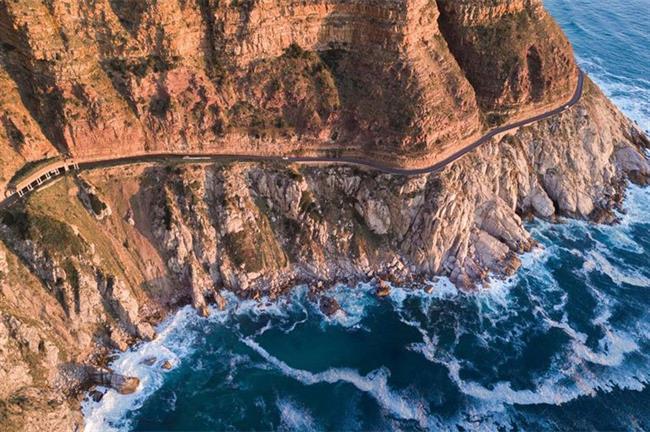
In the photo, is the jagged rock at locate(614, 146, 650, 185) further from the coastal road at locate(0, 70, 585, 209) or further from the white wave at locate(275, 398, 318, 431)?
the white wave at locate(275, 398, 318, 431)

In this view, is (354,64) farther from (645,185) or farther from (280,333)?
(645,185)

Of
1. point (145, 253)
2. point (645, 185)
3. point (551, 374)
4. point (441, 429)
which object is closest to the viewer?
point (441, 429)

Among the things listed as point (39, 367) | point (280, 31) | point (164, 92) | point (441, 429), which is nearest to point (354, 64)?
point (280, 31)

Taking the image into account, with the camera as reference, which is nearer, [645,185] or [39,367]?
[39,367]

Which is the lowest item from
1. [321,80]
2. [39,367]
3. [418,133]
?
[39,367]

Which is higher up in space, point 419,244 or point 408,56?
point 408,56

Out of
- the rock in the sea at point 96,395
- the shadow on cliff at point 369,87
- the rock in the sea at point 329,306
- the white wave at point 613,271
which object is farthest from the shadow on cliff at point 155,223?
the white wave at point 613,271

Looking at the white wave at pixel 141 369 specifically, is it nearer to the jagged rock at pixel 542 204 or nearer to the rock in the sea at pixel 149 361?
the rock in the sea at pixel 149 361
